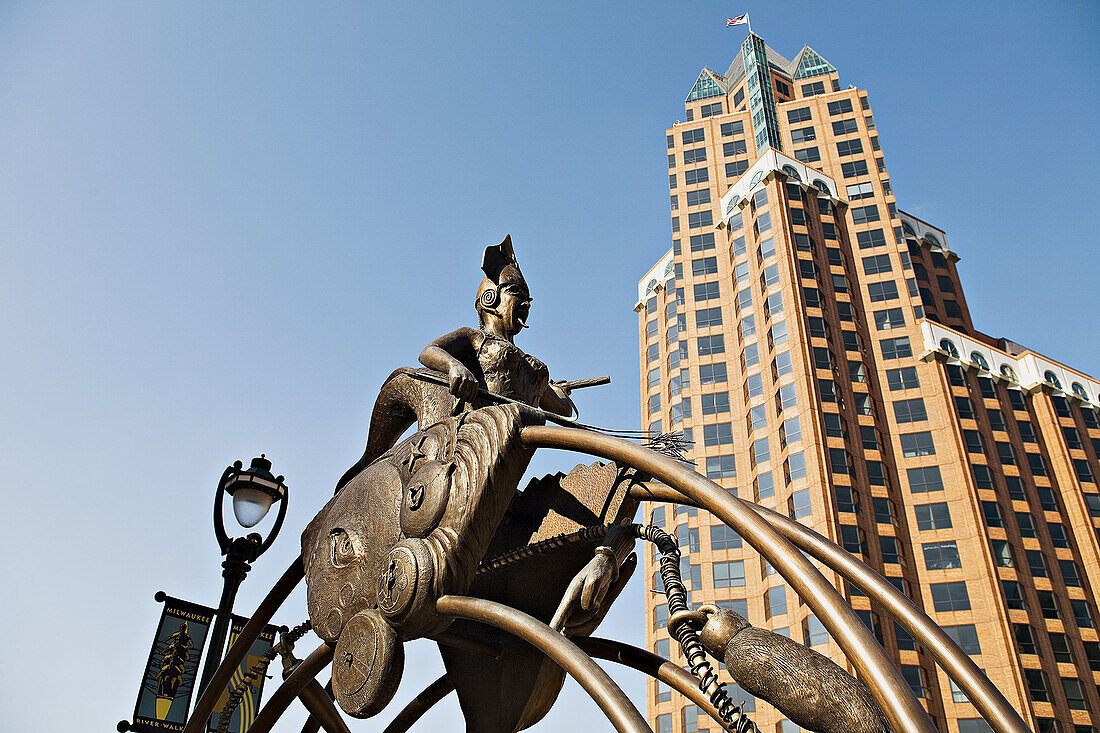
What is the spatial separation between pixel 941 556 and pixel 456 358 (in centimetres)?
4501

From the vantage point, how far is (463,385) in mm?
6160

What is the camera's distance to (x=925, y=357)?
173ft

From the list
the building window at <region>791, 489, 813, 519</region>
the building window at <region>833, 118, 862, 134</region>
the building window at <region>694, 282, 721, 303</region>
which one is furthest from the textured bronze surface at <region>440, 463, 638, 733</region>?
the building window at <region>833, 118, 862, 134</region>

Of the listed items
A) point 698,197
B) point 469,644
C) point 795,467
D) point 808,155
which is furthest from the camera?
point 808,155

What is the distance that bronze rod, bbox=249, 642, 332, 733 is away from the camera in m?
6.33

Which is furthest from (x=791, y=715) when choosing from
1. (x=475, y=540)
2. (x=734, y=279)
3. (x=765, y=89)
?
(x=765, y=89)

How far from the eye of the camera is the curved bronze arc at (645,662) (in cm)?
598

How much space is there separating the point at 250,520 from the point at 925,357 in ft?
169

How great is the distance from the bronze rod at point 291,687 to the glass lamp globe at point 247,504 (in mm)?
1963

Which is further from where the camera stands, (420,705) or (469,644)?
(420,705)

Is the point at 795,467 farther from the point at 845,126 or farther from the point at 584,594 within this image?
the point at 584,594

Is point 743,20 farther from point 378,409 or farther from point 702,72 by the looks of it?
point 378,409

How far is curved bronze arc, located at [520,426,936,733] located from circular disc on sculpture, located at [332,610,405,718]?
5.41 ft

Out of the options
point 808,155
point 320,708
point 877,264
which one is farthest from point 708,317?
point 320,708
